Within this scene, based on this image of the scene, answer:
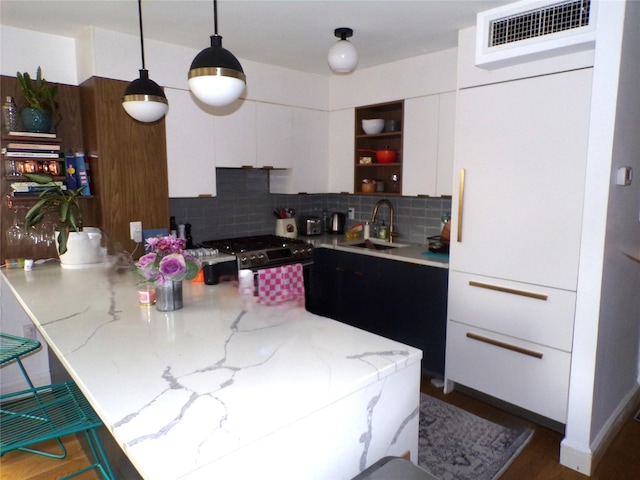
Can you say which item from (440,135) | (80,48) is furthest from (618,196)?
(80,48)

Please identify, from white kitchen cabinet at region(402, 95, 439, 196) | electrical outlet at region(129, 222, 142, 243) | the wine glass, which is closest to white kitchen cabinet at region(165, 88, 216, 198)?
electrical outlet at region(129, 222, 142, 243)

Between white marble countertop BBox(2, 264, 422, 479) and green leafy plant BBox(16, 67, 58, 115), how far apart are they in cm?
134

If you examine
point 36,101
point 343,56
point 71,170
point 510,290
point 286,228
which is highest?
point 343,56

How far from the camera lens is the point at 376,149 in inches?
153

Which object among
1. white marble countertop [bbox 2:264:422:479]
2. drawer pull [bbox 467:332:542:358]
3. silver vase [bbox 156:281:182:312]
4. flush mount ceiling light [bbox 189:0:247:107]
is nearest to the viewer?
white marble countertop [bbox 2:264:422:479]

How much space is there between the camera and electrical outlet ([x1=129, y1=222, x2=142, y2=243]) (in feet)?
9.63

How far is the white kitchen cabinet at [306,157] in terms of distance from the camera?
374 centimetres

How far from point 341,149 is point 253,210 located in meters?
0.92

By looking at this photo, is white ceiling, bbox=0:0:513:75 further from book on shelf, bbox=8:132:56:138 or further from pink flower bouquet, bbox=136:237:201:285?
pink flower bouquet, bbox=136:237:201:285

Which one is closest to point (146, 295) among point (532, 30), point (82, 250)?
point (82, 250)

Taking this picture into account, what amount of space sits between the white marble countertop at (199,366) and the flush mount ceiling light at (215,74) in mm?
847

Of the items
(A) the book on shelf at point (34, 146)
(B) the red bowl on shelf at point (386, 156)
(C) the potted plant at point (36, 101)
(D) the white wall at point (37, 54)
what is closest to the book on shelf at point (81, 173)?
(A) the book on shelf at point (34, 146)

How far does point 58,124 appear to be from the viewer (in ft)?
9.55

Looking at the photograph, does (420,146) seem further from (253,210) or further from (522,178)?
(253,210)
